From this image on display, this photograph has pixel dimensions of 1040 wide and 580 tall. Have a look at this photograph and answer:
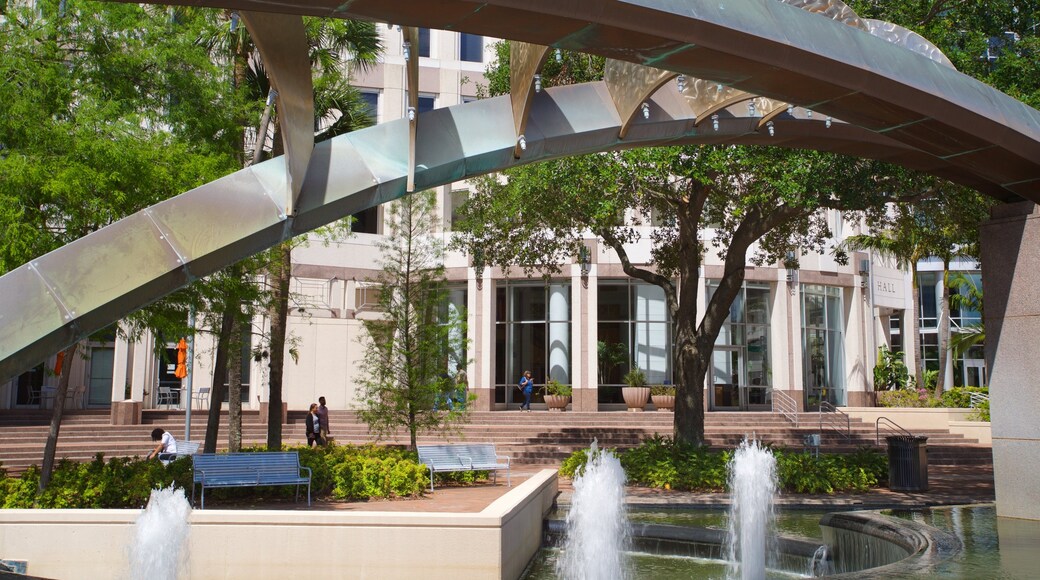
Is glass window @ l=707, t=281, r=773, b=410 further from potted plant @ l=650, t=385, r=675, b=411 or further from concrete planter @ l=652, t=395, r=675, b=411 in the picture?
concrete planter @ l=652, t=395, r=675, b=411

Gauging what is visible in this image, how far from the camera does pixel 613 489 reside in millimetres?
11516

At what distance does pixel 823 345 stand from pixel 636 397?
10.1 meters

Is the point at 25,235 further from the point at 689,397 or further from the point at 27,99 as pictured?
the point at 689,397

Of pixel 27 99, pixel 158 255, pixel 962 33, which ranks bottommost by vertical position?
pixel 158 255

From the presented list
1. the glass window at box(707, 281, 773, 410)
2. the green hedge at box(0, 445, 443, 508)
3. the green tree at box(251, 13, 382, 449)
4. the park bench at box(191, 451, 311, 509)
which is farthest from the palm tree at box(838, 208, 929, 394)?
the park bench at box(191, 451, 311, 509)

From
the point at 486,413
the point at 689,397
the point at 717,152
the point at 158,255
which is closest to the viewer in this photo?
the point at 158,255

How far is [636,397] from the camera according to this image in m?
33.0

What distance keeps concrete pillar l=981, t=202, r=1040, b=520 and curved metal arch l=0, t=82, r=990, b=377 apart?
123 inches

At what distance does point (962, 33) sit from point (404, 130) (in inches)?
407

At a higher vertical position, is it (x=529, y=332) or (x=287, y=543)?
(x=529, y=332)

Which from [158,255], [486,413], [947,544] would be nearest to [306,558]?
[158,255]

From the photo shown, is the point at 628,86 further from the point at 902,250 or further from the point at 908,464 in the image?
the point at 902,250

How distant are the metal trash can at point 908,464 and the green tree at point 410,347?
31.5ft

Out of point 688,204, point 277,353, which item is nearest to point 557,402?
point 688,204
